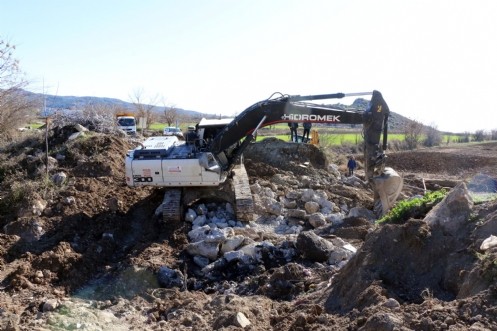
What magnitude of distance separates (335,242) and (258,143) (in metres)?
10.4

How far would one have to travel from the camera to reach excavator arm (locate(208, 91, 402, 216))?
1091cm

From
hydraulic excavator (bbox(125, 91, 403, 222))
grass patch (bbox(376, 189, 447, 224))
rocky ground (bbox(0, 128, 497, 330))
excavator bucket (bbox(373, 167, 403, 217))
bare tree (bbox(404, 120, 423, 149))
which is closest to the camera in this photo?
rocky ground (bbox(0, 128, 497, 330))

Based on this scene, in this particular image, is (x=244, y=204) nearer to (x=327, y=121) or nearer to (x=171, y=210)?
(x=171, y=210)

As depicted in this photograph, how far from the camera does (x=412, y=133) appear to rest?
4128 cm

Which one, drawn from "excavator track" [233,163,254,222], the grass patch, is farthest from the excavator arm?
the grass patch

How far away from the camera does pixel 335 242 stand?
9352mm

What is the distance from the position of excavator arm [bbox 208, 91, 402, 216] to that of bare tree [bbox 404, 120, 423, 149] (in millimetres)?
30566

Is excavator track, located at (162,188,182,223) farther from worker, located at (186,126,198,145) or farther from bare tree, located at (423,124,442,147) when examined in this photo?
bare tree, located at (423,124,442,147)

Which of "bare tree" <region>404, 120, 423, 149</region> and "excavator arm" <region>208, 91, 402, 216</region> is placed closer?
"excavator arm" <region>208, 91, 402, 216</region>

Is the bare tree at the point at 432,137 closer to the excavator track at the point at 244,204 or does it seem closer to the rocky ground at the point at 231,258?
the rocky ground at the point at 231,258

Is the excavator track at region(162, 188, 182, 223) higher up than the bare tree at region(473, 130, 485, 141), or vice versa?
the bare tree at region(473, 130, 485, 141)

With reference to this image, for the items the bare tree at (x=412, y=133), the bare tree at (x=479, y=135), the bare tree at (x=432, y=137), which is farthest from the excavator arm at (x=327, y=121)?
the bare tree at (x=479, y=135)

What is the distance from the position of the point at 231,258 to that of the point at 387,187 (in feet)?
12.7

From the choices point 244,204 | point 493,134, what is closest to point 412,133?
point 493,134
